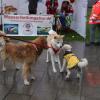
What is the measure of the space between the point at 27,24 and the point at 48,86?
6.19m

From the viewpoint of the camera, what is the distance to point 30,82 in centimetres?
852

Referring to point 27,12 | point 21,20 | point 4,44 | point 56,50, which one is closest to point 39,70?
point 56,50

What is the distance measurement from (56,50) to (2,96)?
2.31 meters

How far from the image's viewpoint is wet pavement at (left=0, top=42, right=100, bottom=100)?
7.64 meters

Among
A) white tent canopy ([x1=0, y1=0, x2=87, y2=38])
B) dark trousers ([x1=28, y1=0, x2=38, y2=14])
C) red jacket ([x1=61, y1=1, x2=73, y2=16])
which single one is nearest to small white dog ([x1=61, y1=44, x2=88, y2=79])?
white tent canopy ([x1=0, y1=0, x2=87, y2=38])

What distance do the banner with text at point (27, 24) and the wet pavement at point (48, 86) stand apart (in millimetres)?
4162

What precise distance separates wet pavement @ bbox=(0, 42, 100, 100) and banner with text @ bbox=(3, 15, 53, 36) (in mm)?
4162

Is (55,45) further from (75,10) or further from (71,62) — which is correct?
(75,10)

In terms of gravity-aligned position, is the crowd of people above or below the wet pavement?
above

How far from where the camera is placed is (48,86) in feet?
27.2

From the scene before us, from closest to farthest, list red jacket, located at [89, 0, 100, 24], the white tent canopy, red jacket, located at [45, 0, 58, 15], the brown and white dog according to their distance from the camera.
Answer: the brown and white dog
red jacket, located at [89, 0, 100, 24]
the white tent canopy
red jacket, located at [45, 0, 58, 15]

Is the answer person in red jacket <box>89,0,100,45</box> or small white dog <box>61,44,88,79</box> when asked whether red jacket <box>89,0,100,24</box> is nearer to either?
person in red jacket <box>89,0,100,45</box>

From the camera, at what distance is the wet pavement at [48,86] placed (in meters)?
7.64

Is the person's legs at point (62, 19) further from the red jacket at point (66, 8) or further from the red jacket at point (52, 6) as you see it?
the red jacket at point (52, 6)
